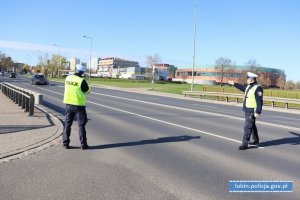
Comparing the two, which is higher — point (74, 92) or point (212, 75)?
point (212, 75)

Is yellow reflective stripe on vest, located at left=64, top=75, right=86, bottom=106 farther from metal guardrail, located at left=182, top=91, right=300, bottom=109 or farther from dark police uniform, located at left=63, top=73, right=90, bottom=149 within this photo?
metal guardrail, located at left=182, top=91, right=300, bottom=109

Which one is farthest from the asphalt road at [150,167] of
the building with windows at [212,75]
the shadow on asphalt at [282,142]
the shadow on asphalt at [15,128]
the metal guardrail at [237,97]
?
the building with windows at [212,75]

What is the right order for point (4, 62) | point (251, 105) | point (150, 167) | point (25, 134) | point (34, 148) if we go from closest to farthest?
point (150, 167) → point (34, 148) → point (251, 105) → point (25, 134) → point (4, 62)

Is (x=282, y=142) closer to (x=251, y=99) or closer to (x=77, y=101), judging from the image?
(x=251, y=99)

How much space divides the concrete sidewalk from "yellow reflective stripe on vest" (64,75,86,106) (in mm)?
1221

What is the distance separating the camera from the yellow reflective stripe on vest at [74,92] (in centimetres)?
868

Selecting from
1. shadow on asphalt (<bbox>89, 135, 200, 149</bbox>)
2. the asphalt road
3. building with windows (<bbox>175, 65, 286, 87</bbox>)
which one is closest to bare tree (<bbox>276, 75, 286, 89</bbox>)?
building with windows (<bbox>175, 65, 286, 87</bbox>)

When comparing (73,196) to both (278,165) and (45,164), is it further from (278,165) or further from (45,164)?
(278,165)

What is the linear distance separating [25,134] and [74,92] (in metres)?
2.42

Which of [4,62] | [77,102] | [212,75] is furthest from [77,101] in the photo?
[4,62]

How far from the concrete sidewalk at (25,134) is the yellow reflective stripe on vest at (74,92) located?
1221 mm

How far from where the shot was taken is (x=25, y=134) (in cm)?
1023

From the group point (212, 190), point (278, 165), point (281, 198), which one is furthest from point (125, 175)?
point (278, 165)

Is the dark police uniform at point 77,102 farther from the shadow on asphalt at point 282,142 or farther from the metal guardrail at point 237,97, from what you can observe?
the metal guardrail at point 237,97
